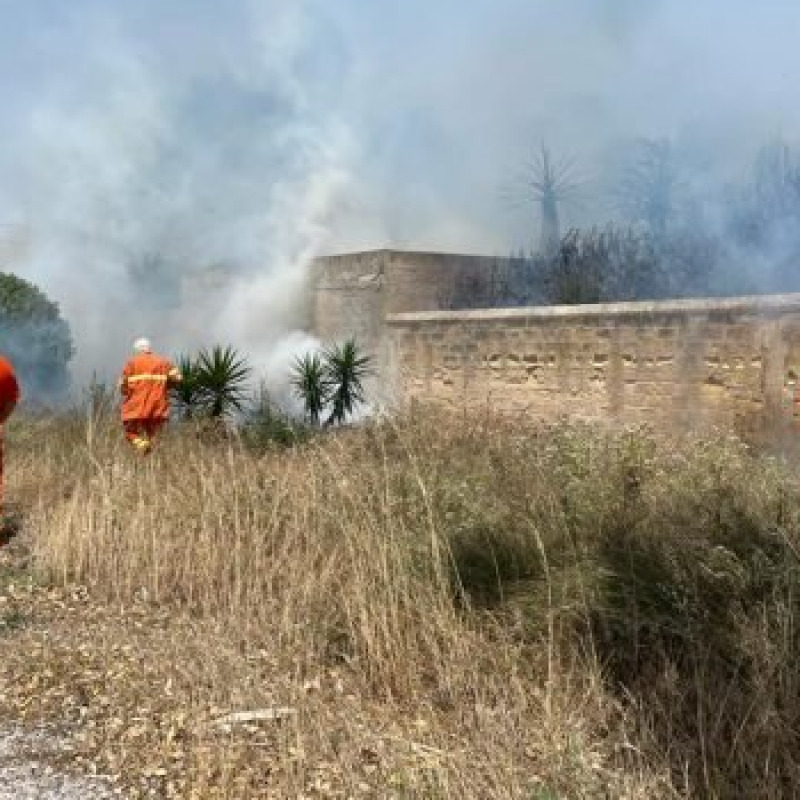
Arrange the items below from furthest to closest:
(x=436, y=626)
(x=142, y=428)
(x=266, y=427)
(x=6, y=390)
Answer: (x=142, y=428) < (x=266, y=427) < (x=6, y=390) < (x=436, y=626)

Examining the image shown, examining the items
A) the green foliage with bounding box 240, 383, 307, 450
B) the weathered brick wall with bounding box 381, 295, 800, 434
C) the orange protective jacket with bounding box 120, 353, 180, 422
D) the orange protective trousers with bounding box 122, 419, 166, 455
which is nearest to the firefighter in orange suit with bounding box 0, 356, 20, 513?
the green foliage with bounding box 240, 383, 307, 450

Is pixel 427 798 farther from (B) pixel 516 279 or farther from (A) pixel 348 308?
(A) pixel 348 308

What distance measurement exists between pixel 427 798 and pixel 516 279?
53.0 ft

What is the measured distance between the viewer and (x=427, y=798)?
11.2 ft

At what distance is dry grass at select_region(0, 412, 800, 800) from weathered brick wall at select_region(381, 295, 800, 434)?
13.7 ft

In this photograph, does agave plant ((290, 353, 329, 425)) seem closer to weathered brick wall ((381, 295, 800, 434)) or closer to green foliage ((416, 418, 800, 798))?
weathered brick wall ((381, 295, 800, 434))

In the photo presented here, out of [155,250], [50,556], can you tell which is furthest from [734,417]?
[155,250]

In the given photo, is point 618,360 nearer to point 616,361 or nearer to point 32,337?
point 616,361

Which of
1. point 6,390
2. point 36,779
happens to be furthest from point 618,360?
point 36,779

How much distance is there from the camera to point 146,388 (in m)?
12.1

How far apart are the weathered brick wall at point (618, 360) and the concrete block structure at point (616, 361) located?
13 mm

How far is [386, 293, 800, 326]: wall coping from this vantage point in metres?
10.9

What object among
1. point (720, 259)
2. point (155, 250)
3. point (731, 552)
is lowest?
point (731, 552)

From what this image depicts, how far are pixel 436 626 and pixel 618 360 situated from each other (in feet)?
27.8
